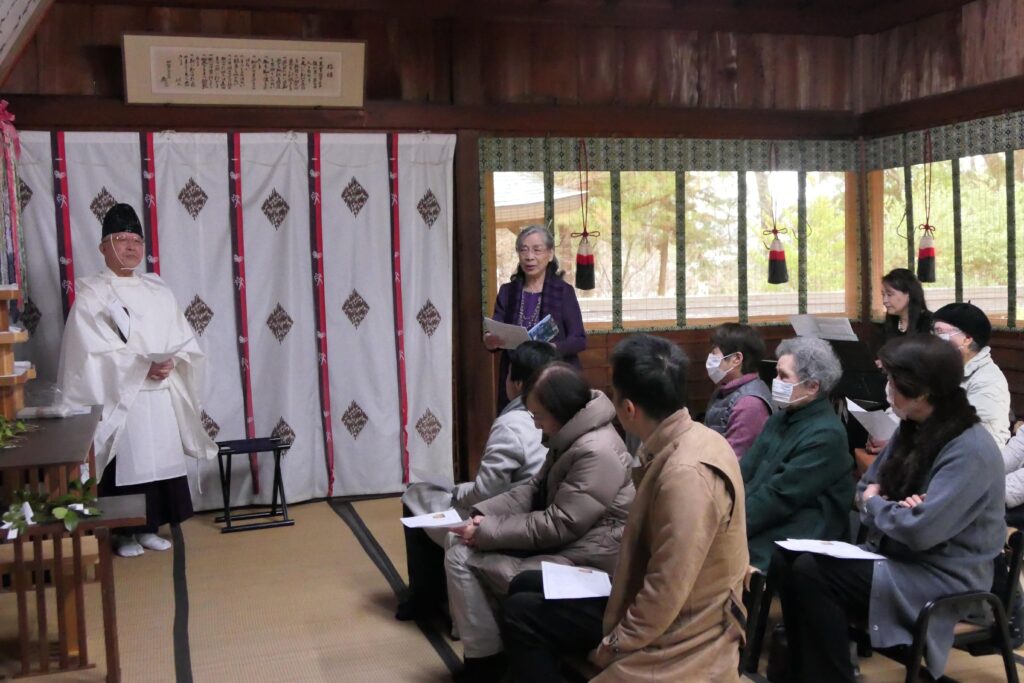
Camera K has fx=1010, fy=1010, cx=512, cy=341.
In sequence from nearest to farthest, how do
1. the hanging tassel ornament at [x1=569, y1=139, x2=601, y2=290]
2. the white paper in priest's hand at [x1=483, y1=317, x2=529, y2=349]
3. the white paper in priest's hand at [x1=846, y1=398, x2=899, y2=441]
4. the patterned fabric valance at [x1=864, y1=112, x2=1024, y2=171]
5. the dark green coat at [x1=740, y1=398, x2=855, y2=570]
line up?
the dark green coat at [x1=740, y1=398, x2=855, y2=570], the white paper in priest's hand at [x1=846, y1=398, x2=899, y2=441], the white paper in priest's hand at [x1=483, y1=317, x2=529, y2=349], the patterned fabric valance at [x1=864, y1=112, x2=1024, y2=171], the hanging tassel ornament at [x1=569, y1=139, x2=601, y2=290]

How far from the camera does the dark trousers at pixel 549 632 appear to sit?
2.49 meters

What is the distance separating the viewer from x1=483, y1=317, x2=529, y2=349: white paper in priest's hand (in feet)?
15.0

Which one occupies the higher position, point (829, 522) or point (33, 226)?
point (33, 226)

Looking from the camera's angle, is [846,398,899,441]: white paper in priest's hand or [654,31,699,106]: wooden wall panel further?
[654,31,699,106]: wooden wall panel

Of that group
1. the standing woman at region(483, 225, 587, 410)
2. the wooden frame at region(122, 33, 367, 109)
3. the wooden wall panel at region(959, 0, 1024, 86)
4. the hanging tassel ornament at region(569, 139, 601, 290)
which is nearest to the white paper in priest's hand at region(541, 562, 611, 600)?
the standing woman at region(483, 225, 587, 410)

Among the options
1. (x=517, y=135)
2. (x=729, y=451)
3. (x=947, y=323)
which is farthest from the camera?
(x=517, y=135)

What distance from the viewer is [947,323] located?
3859mm

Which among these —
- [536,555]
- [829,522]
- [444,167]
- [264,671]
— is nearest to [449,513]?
[536,555]

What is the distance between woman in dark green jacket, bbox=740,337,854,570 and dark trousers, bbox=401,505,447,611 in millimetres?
1149

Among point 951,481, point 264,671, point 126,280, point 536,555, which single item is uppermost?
point 126,280

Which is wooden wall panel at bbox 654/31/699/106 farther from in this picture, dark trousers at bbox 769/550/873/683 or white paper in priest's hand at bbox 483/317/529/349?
dark trousers at bbox 769/550/873/683

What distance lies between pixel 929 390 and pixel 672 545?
1.02m

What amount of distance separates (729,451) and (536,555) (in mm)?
913

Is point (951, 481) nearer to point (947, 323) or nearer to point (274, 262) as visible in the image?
point (947, 323)
